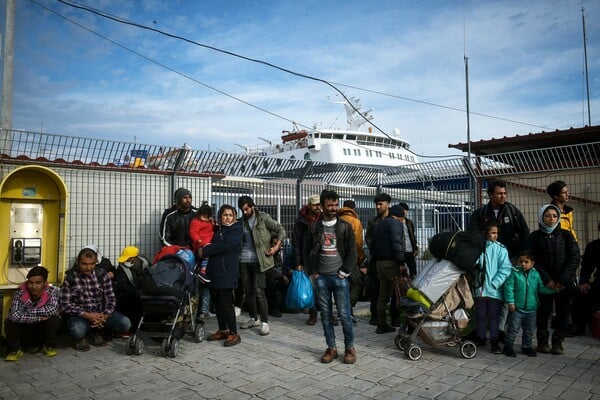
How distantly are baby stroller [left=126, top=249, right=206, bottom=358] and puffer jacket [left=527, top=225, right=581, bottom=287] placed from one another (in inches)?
165

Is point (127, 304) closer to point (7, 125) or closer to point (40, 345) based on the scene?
point (40, 345)

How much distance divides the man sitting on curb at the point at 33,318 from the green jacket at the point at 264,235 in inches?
96.7

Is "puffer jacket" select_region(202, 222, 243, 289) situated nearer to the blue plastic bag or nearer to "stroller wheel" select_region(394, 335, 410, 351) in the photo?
the blue plastic bag

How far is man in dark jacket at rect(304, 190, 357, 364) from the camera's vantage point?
15.2ft

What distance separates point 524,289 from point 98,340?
512 cm

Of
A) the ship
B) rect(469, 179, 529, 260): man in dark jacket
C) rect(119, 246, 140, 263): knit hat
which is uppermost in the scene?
the ship

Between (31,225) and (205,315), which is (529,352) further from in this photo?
(31,225)

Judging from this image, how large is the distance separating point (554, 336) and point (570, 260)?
90cm

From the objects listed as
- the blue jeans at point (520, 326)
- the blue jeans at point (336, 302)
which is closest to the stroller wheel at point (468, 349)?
the blue jeans at point (520, 326)

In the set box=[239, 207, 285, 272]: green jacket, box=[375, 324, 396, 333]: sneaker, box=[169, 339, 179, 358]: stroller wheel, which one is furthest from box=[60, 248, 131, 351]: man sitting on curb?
box=[375, 324, 396, 333]: sneaker

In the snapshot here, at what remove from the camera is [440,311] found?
4805 millimetres

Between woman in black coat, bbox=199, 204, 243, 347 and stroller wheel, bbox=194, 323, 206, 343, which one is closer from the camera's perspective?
woman in black coat, bbox=199, 204, 243, 347

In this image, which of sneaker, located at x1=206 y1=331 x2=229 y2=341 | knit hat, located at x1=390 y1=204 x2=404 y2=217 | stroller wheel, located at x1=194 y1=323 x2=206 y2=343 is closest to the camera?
stroller wheel, located at x1=194 y1=323 x2=206 y2=343

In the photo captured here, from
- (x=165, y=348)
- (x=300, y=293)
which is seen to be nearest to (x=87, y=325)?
(x=165, y=348)
